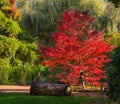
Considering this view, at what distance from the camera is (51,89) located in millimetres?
15047

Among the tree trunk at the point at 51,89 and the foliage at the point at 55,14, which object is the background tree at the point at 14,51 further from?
the tree trunk at the point at 51,89

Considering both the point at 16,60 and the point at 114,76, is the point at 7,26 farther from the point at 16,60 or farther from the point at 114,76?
the point at 114,76

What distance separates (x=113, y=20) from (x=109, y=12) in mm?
715

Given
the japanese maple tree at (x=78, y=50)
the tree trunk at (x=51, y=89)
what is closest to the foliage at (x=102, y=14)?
the japanese maple tree at (x=78, y=50)

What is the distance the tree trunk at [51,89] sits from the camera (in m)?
15.0

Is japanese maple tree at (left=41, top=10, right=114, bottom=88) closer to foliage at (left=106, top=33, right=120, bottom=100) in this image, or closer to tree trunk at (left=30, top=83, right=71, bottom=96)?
tree trunk at (left=30, top=83, right=71, bottom=96)

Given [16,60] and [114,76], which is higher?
[16,60]

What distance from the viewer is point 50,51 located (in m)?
17.2

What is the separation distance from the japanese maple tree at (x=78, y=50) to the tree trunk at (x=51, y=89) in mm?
2200

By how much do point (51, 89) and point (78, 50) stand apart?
109 inches

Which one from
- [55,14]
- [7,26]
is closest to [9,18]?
[7,26]

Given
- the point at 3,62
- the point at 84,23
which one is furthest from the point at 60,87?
the point at 3,62

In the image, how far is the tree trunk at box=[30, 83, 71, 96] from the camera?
1500 centimetres

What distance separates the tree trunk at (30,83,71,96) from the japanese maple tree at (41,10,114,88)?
7.22 feet
